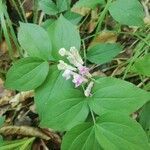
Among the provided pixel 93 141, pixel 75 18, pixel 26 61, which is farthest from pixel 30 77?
pixel 75 18

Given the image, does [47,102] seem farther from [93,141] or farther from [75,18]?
[75,18]

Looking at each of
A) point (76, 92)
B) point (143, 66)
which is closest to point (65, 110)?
point (76, 92)

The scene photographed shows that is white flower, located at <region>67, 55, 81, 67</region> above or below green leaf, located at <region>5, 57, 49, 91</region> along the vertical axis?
above

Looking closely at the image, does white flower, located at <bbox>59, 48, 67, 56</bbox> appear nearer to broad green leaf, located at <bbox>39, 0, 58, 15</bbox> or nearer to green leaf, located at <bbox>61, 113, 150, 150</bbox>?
green leaf, located at <bbox>61, 113, 150, 150</bbox>

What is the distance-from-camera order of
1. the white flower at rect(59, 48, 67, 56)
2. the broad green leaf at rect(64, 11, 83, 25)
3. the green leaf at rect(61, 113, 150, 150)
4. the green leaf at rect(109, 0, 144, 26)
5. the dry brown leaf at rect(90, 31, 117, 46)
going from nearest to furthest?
the green leaf at rect(61, 113, 150, 150), the white flower at rect(59, 48, 67, 56), the green leaf at rect(109, 0, 144, 26), the broad green leaf at rect(64, 11, 83, 25), the dry brown leaf at rect(90, 31, 117, 46)

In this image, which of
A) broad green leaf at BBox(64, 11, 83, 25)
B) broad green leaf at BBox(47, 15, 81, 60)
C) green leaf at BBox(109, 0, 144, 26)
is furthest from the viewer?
broad green leaf at BBox(64, 11, 83, 25)

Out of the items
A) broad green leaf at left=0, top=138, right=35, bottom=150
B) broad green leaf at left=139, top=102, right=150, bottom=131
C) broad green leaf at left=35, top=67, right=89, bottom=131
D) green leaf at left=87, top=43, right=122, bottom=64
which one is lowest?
broad green leaf at left=0, top=138, right=35, bottom=150

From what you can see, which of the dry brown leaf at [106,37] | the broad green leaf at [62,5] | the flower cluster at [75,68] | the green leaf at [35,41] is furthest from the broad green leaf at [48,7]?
the flower cluster at [75,68]

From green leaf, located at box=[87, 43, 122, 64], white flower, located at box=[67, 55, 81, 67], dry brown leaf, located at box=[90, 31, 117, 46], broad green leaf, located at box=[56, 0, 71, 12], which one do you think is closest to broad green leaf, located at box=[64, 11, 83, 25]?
broad green leaf, located at box=[56, 0, 71, 12]

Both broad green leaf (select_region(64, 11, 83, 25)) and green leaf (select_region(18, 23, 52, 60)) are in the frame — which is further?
broad green leaf (select_region(64, 11, 83, 25))
